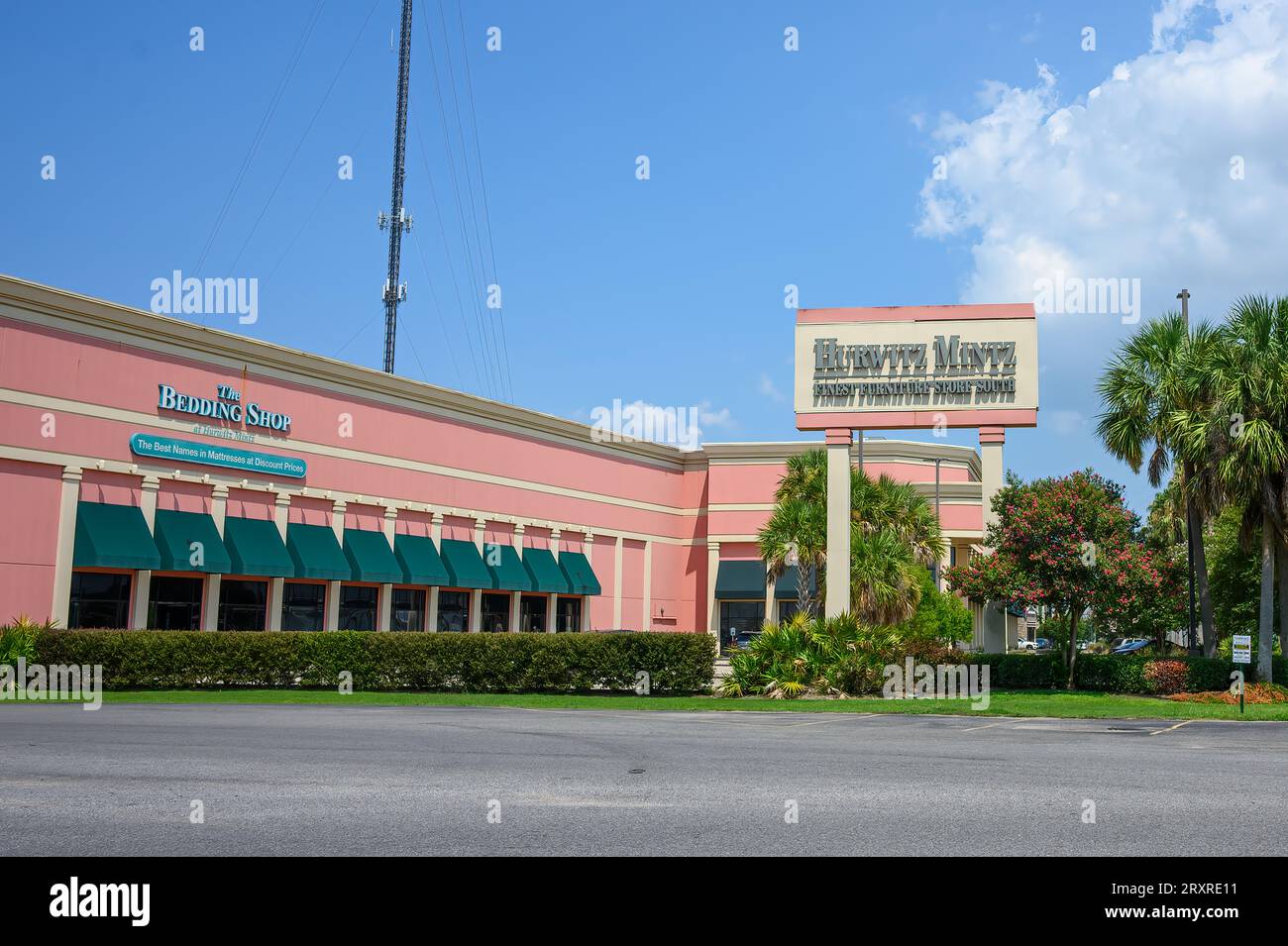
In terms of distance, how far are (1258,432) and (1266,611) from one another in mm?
4579

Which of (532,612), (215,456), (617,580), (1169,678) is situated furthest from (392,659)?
(617,580)

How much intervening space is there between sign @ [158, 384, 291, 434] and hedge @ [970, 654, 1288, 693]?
77.8 ft

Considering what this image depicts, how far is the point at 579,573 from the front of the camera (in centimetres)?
5016

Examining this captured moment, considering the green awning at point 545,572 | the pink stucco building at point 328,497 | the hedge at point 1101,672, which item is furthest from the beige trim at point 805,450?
the hedge at point 1101,672

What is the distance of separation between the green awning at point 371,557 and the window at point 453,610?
132 inches

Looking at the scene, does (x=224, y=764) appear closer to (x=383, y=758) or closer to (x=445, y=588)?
(x=383, y=758)

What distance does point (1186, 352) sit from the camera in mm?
31656

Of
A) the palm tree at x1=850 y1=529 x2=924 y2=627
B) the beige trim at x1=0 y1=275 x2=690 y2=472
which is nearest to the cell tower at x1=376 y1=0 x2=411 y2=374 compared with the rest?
the beige trim at x1=0 y1=275 x2=690 y2=472

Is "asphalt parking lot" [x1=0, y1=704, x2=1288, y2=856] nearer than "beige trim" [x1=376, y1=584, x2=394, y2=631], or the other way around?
"asphalt parking lot" [x1=0, y1=704, x2=1288, y2=856]

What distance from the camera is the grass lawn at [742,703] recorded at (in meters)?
22.7

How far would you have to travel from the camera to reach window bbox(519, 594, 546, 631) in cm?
4853

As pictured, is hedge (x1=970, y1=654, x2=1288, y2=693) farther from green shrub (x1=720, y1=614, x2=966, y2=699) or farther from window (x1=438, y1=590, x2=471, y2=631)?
window (x1=438, y1=590, x2=471, y2=631)
